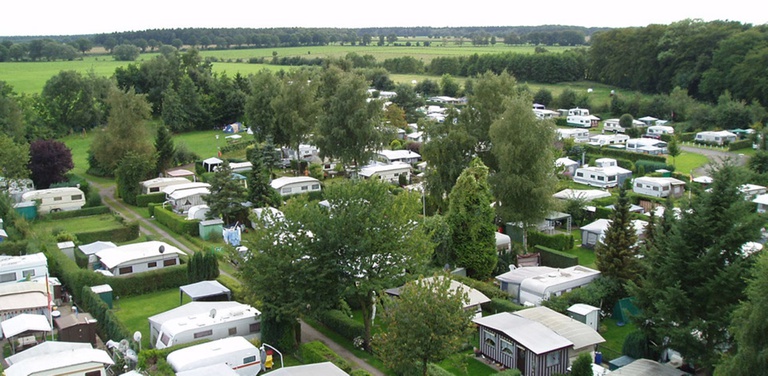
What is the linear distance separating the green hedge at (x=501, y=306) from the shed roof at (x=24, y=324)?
40.6 feet

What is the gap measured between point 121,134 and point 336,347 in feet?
80.9

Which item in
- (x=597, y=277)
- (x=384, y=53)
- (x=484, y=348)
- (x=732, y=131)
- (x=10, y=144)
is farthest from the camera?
(x=384, y=53)

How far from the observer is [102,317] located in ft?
63.3

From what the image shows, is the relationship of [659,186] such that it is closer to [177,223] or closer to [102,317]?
[177,223]

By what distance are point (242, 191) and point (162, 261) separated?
22.7ft

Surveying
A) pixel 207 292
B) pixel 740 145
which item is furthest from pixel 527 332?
pixel 740 145

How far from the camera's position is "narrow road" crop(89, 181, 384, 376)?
17828 mm

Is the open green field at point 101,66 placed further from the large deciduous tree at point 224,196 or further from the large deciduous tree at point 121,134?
the large deciduous tree at point 224,196

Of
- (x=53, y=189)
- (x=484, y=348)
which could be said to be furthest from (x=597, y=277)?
(x=53, y=189)

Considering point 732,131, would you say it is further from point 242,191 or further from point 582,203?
point 242,191

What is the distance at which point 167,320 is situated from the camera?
18.5m

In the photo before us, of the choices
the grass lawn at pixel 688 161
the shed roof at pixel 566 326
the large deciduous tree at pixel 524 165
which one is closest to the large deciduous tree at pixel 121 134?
the large deciduous tree at pixel 524 165

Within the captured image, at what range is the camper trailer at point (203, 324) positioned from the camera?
17750 millimetres

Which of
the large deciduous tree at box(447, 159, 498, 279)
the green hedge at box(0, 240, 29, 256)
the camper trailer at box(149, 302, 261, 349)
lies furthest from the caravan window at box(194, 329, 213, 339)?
the green hedge at box(0, 240, 29, 256)
